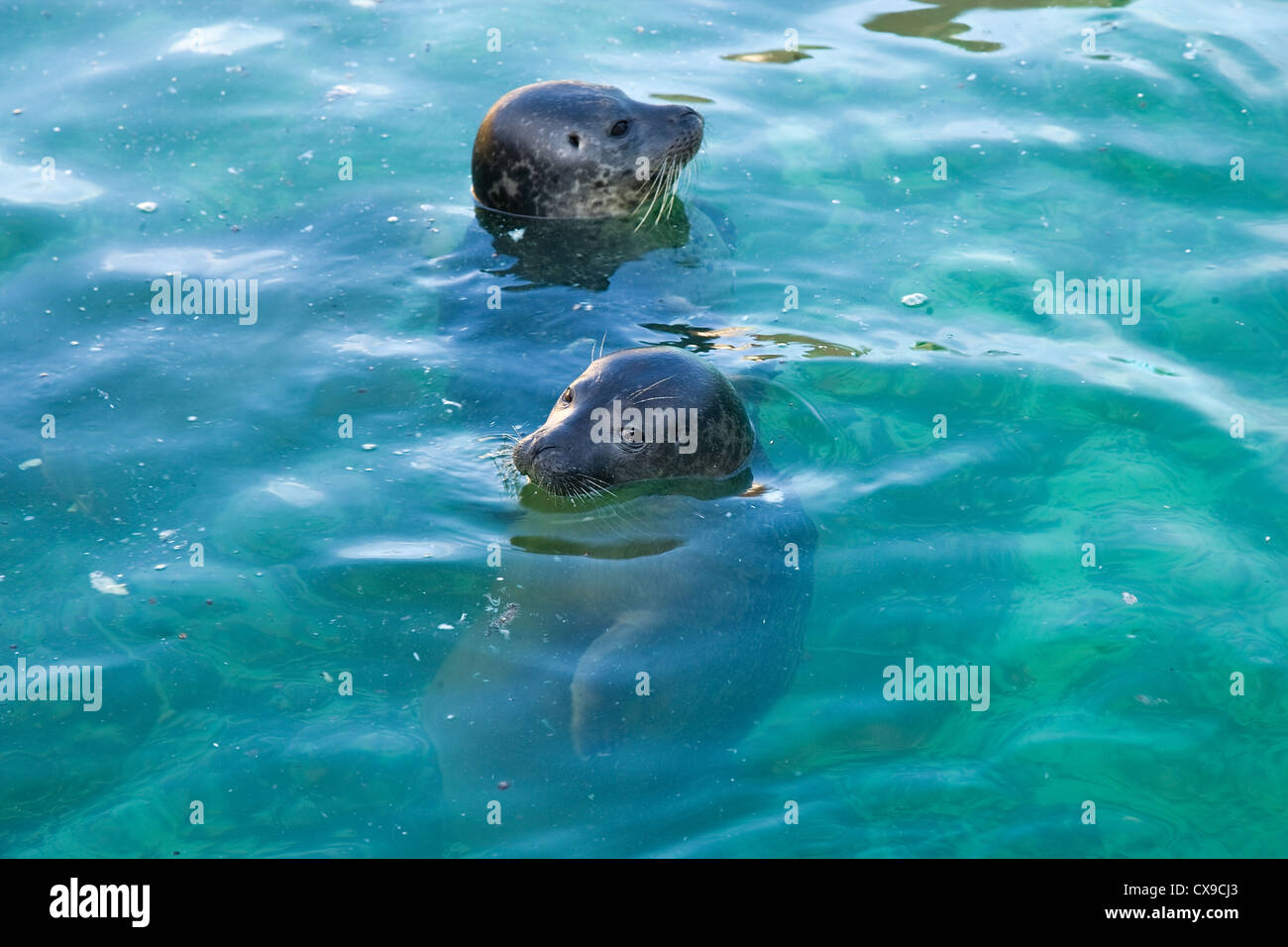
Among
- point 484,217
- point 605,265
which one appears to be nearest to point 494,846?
point 605,265

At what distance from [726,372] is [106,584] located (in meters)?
2.99

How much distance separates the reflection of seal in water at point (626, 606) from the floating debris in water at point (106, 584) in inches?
57.9

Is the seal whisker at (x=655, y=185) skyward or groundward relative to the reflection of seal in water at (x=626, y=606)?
skyward

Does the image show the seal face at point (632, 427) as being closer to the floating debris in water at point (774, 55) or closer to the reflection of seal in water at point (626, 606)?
the reflection of seal in water at point (626, 606)

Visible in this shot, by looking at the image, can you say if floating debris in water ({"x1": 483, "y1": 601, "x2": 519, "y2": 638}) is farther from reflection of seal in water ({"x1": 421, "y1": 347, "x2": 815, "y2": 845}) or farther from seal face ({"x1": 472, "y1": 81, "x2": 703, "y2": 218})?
seal face ({"x1": 472, "y1": 81, "x2": 703, "y2": 218})

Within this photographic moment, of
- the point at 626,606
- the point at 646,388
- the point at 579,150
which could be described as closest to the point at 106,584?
the point at 626,606

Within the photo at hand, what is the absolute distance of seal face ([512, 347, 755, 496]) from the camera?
19.0 feet

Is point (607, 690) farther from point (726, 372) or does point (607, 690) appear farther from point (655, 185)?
point (655, 185)

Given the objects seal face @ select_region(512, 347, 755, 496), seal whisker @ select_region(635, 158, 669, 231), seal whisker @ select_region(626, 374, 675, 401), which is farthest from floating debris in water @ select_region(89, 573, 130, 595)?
seal whisker @ select_region(635, 158, 669, 231)

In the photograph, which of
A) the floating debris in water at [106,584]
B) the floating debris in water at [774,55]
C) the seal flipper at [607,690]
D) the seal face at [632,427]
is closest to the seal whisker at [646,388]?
the seal face at [632,427]

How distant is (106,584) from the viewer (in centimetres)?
578

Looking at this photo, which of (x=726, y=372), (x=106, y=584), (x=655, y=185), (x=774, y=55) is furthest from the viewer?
(x=774, y=55)

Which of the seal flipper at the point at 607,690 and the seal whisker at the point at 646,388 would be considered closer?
the seal flipper at the point at 607,690

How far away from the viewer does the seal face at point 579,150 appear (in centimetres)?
798
